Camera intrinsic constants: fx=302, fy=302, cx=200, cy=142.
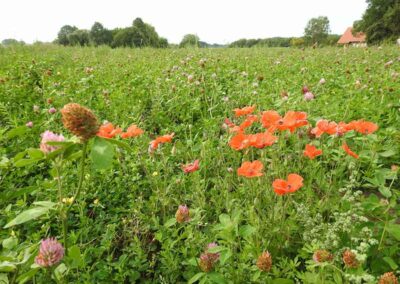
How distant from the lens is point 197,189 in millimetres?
1740

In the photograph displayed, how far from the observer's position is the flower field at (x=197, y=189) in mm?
998

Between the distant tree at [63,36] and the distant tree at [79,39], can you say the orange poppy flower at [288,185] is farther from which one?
the distant tree at [63,36]

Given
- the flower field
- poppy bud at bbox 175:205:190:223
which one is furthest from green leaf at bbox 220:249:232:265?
poppy bud at bbox 175:205:190:223

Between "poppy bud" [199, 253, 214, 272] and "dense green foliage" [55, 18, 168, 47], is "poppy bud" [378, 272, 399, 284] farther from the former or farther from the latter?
"dense green foliage" [55, 18, 168, 47]

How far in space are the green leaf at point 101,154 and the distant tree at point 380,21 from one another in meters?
32.1

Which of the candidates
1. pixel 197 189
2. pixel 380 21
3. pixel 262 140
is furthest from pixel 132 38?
pixel 380 21

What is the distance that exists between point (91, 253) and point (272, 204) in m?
0.97

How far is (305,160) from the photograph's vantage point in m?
2.20

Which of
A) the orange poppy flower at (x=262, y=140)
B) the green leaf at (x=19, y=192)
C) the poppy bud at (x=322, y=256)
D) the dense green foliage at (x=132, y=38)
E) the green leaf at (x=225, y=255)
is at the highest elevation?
the dense green foliage at (x=132, y=38)

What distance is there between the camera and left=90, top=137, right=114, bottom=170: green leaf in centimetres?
74

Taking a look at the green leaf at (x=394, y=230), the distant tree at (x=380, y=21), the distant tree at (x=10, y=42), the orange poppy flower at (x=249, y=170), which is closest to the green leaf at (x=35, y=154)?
the orange poppy flower at (x=249, y=170)

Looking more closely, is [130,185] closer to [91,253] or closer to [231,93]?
[91,253]

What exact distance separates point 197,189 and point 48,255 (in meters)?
0.94

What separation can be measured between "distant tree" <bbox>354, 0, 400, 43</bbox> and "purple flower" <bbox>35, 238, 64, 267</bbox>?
32.2 m
